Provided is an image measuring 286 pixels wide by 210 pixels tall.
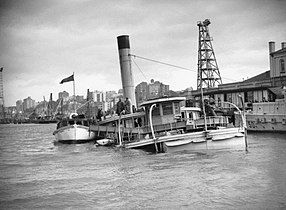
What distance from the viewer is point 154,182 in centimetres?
1919

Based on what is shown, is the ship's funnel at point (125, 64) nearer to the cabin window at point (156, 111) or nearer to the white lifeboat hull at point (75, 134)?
the white lifeboat hull at point (75, 134)

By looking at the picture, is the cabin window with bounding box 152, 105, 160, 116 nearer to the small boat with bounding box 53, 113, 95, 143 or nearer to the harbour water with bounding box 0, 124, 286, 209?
the harbour water with bounding box 0, 124, 286, 209

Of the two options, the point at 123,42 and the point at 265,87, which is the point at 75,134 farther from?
the point at 265,87

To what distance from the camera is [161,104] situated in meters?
32.6

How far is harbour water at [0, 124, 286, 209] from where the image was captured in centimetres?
Answer: 1575

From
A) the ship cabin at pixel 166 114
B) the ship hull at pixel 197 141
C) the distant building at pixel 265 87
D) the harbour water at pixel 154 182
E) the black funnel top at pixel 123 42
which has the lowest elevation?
the harbour water at pixel 154 182

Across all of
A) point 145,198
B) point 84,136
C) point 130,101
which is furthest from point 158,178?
point 84,136

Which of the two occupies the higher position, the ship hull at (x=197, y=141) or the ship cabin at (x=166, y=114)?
the ship cabin at (x=166, y=114)

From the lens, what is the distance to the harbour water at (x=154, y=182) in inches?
620

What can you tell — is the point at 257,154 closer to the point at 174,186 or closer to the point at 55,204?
the point at 174,186

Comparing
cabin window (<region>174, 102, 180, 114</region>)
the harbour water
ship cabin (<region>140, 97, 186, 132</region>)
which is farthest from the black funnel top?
the harbour water

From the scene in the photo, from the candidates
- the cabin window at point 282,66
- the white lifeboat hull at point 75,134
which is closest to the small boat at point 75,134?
the white lifeboat hull at point 75,134

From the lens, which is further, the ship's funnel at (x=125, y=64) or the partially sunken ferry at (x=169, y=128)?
the ship's funnel at (x=125, y=64)

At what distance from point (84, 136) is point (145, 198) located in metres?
31.2
